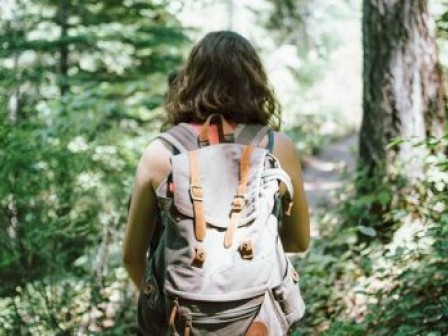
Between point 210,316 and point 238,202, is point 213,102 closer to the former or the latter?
point 238,202

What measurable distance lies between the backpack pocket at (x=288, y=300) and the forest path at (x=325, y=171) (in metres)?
3.64

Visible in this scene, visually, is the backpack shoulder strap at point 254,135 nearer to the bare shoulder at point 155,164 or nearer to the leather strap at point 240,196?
the leather strap at point 240,196

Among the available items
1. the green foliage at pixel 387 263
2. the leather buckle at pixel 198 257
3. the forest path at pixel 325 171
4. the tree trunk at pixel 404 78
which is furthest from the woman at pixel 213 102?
the forest path at pixel 325 171

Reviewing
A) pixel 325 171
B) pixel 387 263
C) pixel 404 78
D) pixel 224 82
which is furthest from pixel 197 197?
Answer: pixel 325 171

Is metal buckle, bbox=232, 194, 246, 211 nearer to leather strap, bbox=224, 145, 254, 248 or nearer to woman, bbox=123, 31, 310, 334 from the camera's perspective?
leather strap, bbox=224, 145, 254, 248

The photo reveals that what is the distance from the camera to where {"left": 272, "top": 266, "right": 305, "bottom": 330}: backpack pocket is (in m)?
2.13

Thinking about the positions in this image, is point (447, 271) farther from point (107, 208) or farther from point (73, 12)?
point (73, 12)

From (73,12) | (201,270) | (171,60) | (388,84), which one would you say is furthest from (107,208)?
(73,12)

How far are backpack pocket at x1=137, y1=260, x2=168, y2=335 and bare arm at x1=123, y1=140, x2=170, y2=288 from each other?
14cm

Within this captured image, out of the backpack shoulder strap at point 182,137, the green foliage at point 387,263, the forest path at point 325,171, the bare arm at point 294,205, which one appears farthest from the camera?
the forest path at point 325,171

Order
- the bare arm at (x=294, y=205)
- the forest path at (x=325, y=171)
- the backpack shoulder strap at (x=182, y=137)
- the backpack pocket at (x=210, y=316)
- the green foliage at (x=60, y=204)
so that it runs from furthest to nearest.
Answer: the forest path at (x=325, y=171)
the green foliage at (x=60, y=204)
the bare arm at (x=294, y=205)
the backpack shoulder strap at (x=182, y=137)
the backpack pocket at (x=210, y=316)

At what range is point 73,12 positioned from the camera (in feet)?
29.0

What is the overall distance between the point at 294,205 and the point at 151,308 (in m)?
0.68

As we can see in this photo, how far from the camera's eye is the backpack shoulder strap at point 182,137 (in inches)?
83.7
